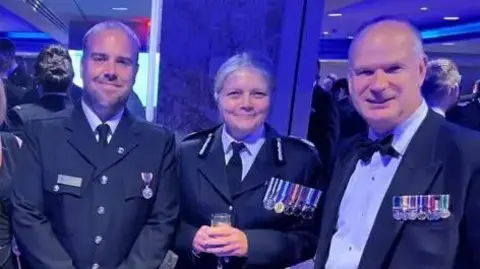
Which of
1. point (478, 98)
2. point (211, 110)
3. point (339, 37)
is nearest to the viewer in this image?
point (211, 110)

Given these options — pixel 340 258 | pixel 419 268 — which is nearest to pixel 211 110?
pixel 340 258

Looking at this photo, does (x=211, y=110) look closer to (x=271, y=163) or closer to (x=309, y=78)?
(x=309, y=78)

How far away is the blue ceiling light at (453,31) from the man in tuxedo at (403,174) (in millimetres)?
9733

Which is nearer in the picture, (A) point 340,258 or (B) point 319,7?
(A) point 340,258

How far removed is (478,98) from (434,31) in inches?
342

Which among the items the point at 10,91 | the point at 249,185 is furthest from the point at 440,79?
the point at 10,91

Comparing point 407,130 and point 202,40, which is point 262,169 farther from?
point 202,40

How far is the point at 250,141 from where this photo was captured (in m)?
1.94

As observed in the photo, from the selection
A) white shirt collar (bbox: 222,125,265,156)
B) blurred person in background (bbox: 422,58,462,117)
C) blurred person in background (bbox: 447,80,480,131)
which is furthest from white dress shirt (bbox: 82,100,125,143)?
blurred person in background (bbox: 447,80,480,131)

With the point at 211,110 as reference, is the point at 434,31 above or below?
above

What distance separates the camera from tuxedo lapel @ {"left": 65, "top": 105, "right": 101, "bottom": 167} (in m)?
1.85

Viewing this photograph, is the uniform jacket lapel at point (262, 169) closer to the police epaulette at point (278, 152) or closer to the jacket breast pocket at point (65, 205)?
the police epaulette at point (278, 152)

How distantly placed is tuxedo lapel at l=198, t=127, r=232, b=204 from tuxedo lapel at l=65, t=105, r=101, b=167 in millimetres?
320

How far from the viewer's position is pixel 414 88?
1.46m
